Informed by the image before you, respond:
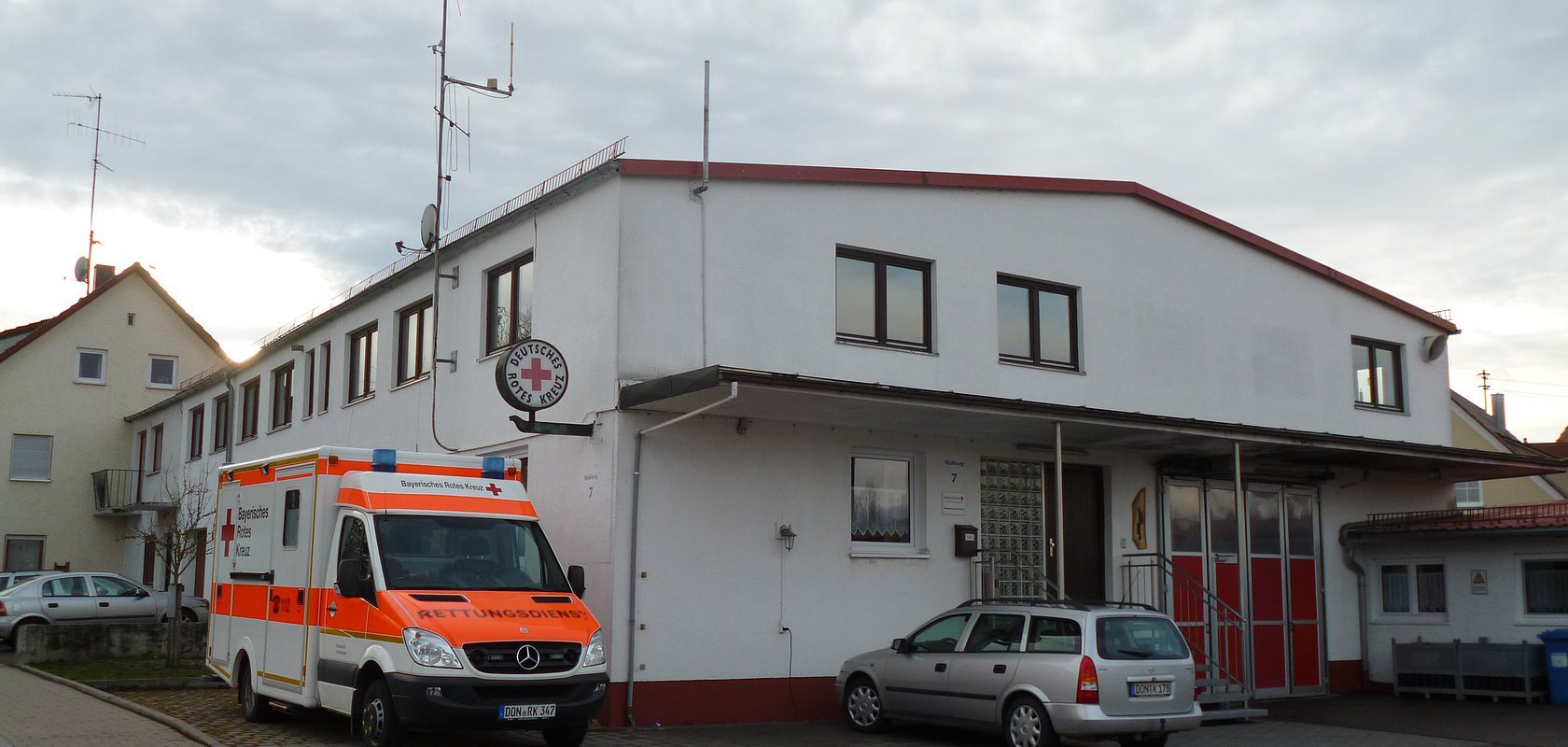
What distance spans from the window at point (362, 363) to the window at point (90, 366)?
21410 mm

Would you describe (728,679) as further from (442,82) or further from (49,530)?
(49,530)

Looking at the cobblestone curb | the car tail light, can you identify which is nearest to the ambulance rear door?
the cobblestone curb

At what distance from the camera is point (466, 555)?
1171cm

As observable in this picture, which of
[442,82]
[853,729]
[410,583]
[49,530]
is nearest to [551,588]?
[410,583]

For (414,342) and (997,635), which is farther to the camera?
(414,342)

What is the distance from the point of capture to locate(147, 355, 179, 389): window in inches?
1590

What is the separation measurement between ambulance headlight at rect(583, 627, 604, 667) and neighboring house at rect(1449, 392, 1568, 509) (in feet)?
88.5

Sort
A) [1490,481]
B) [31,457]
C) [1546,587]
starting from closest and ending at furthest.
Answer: [1546,587] < [31,457] < [1490,481]

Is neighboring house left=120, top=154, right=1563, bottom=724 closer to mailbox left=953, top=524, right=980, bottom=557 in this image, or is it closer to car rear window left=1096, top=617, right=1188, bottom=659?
mailbox left=953, top=524, right=980, bottom=557

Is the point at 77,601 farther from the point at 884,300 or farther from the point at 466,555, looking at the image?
the point at 884,300

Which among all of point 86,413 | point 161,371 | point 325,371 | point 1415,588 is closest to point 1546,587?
point 1415,588

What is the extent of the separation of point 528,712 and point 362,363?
43.8ft

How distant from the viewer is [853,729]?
13977mm

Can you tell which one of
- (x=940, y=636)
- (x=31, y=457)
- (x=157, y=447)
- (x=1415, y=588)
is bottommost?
(x=940, y=636)
